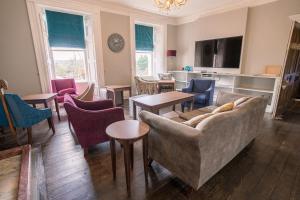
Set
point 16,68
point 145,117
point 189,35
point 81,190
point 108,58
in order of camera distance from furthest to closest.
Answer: point 189,35 → point 108,58 → point 16,68 → point 145,117 → point 81,190

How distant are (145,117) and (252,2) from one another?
15.0 ft

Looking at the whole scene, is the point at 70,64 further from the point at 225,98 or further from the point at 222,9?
the point at 222,9

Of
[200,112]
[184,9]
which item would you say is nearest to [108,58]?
[184,9]

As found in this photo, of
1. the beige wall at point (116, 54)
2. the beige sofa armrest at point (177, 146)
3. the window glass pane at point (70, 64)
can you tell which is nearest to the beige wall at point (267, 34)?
the beige wall at point (116, 54)

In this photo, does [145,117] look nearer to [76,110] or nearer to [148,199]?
[148,199]

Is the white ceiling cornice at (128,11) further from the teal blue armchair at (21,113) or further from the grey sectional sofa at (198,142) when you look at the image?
the grey sectional sofa at (198,142)

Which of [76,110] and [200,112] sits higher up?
[76,110]

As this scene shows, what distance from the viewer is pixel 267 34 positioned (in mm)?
3994

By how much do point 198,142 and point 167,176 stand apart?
81cm

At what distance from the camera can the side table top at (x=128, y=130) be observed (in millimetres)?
1448

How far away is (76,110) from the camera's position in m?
1.98

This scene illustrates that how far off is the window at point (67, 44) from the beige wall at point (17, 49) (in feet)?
1.66

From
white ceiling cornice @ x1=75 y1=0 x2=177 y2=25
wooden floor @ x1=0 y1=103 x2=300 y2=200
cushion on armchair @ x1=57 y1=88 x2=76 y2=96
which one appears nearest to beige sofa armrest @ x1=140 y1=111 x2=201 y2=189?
wooden floor @ x1=0 y1=103 x2=300 y2=200

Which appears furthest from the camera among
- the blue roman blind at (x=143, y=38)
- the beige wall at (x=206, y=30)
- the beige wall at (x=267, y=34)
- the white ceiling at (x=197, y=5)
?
the blue roman blind at (x=143, y=38)
